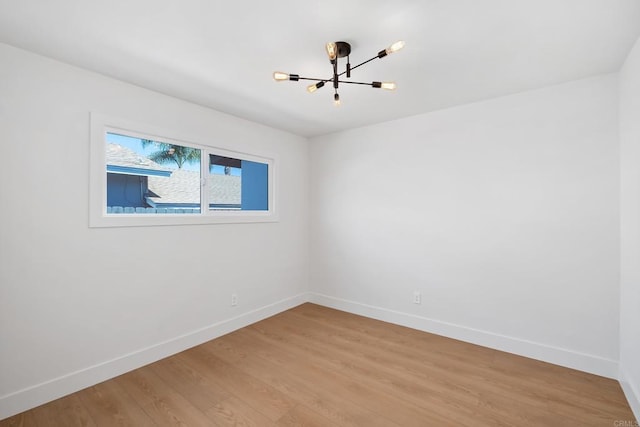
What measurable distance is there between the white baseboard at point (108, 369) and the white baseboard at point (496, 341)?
1.46 meters

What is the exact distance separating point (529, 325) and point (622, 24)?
7.64ft

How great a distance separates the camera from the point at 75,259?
213 cm

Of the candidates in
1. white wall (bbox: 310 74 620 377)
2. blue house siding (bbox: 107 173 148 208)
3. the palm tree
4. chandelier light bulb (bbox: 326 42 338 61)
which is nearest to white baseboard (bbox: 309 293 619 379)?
white wall (bbox: 310 74 620 377)

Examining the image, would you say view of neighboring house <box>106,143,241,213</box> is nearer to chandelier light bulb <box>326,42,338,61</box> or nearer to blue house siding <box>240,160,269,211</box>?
blue house siding <box>240,160,269,211</box>

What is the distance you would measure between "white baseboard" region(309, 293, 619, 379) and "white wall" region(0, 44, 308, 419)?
69.7 inches

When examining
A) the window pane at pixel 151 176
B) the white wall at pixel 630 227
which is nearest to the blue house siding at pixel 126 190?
the window pane at pixel 151 176

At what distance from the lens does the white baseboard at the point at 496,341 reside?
91.1 inches

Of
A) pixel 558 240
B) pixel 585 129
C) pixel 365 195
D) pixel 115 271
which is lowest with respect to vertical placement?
pixel 115 271

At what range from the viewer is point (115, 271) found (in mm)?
2334

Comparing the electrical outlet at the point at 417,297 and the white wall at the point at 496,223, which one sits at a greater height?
the white wall at the point at 496,223

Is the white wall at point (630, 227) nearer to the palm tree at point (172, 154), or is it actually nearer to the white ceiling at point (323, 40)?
the white ceiling at point (323, 40)

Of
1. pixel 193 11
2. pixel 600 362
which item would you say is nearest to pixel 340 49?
pixel 193 11

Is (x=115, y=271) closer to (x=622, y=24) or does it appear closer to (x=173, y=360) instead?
(x=173, y=360)

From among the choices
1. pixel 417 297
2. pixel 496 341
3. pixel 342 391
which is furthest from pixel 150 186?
pixel 496 341
